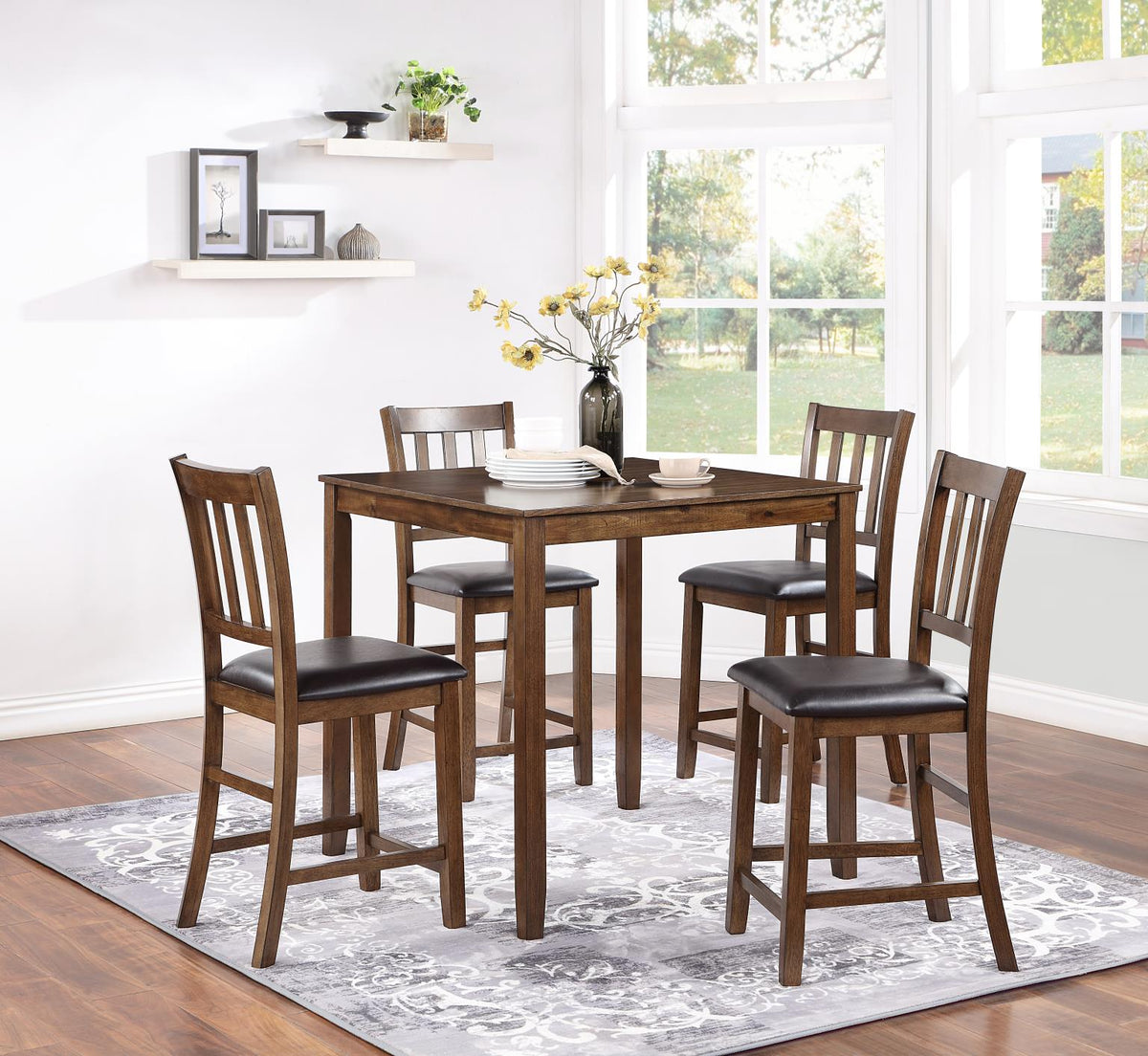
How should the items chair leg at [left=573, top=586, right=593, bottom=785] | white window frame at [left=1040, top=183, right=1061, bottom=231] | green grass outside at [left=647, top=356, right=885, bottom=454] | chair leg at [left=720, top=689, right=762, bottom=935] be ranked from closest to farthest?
1. chair leg at [left=720, top=689, right=762, bottom=935]
2. chair leg at [left=573, top=586, right=593, bottom=785]
3. white window frame at [left=1040, top=183, right=1061, bottom=231]
4. green grass outside at [left=647, top=356, right=885, bottom=454]

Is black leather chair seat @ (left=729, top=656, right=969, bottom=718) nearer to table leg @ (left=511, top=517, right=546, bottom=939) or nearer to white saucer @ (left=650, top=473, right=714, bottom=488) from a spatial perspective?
table leg @ (left=511, top=517, right=546, bottom=939)

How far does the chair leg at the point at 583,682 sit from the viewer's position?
4223 millimetres

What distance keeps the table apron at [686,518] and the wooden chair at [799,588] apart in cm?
53

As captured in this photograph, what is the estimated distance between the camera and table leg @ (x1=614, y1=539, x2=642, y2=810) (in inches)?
158

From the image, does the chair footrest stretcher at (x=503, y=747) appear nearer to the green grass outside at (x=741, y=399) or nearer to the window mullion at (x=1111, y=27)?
the green grass outside at (x=741, y=399)

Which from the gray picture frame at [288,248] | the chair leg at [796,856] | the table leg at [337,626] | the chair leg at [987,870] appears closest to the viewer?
the chair leg at [796,856]

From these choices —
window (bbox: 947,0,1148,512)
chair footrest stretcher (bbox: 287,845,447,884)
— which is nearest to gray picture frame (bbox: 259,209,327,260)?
window (bbox: 947,0,1148,512)

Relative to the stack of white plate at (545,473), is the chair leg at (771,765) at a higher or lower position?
lower

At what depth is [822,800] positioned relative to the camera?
164 inches

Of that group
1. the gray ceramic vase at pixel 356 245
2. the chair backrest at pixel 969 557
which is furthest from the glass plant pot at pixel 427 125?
the chair backrest at pixel 969 557

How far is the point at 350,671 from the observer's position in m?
3.01

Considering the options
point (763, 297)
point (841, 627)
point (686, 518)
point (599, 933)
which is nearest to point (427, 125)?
point (763, 297)

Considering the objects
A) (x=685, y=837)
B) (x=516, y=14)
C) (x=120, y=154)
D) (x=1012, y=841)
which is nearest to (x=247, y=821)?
(x=685, y=837)

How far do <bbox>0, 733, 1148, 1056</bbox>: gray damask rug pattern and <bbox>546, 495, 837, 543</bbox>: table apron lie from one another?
0.75m
